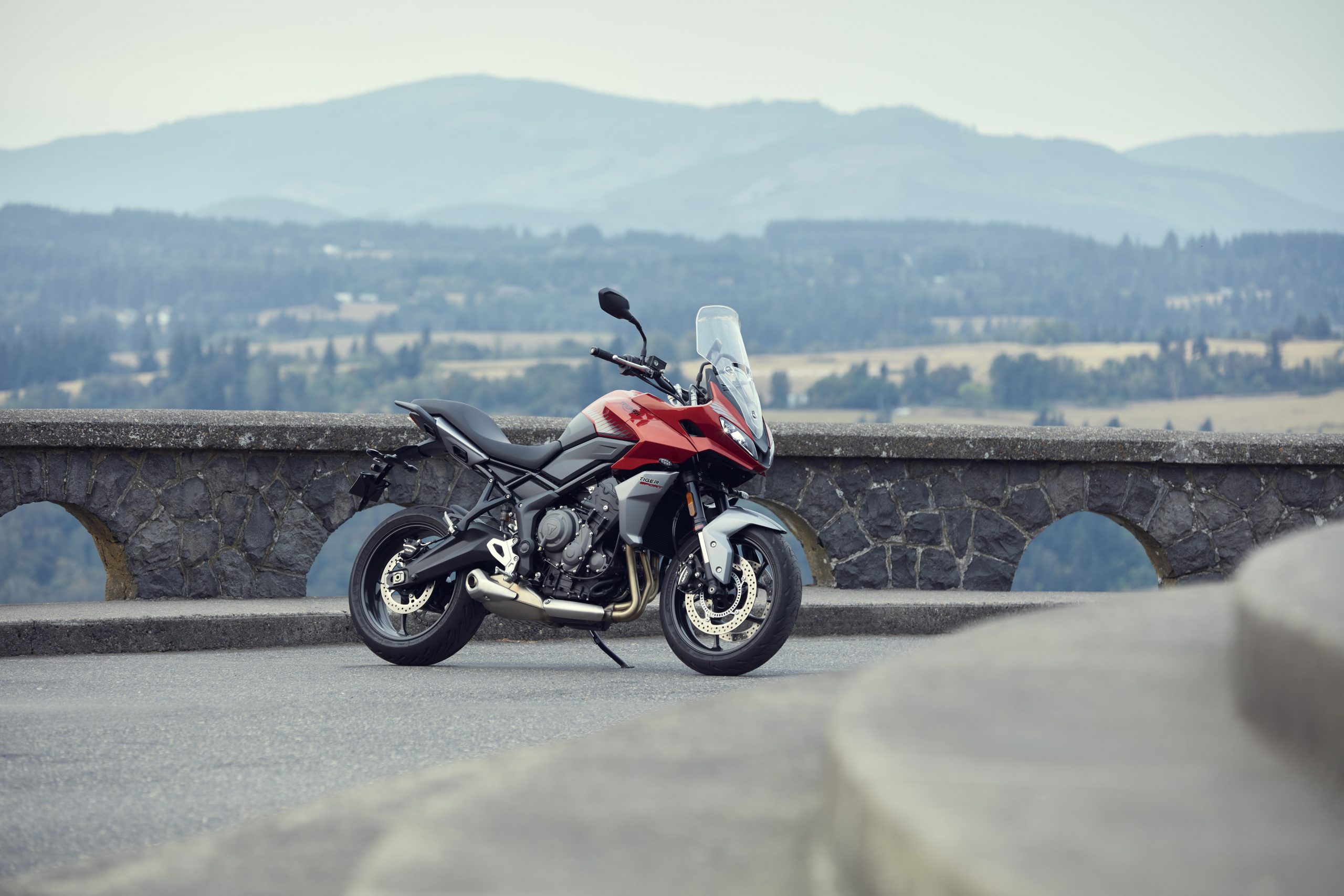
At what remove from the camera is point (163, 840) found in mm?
2947

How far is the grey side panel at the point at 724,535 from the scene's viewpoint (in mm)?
5273

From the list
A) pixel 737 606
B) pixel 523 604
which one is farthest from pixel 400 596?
pixel 737 606

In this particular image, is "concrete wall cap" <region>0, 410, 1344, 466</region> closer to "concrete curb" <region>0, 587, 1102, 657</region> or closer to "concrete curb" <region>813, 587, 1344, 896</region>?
"concrete curb" <region>0, 587, 1102, 657</region>

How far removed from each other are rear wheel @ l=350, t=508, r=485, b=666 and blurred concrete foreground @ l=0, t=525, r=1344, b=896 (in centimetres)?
326

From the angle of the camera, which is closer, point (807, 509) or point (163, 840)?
point (163, 840)

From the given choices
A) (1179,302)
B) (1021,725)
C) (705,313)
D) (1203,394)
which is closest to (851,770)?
(1021,725)

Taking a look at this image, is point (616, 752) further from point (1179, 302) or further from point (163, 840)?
point (1179, 302)

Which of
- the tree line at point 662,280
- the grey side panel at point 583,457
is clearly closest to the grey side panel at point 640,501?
the grey side panel at point 583,457

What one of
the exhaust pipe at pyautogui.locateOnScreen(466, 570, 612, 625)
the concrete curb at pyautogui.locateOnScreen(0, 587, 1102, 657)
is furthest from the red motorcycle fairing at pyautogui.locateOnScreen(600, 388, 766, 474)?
the concrete curb at pyautogui.locateOnScreen(0, 587, 1102, 657)

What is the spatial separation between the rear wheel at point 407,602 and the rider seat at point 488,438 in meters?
0.39

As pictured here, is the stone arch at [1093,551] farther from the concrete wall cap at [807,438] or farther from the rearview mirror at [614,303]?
the rearview mirror at [614,303]

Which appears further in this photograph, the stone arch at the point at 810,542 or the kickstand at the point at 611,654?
the stone arch at the point at 810,542

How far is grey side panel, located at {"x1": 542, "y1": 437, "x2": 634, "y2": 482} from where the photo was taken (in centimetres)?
564

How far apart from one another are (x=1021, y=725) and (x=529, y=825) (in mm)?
743
